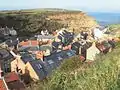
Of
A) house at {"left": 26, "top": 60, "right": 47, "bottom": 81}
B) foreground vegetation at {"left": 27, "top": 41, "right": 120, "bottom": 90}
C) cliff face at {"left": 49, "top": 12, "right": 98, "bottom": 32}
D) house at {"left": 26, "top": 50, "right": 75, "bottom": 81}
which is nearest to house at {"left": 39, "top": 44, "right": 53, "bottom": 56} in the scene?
house at {"left": 26, "top": 50, "right": 75, "bottom": 81}

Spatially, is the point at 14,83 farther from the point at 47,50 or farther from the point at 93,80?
the point at 47,50

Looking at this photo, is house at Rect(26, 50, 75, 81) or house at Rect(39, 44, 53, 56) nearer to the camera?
house at Rect(26, 50, 75, 81)

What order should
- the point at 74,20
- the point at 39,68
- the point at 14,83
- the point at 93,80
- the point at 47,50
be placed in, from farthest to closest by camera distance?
the point at 74,20, the point at 47,50, the point at 39,68, the point at 14,83, the point at 93,80

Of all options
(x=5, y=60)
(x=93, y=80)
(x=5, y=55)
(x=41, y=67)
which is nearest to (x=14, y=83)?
(x=41, y=67)

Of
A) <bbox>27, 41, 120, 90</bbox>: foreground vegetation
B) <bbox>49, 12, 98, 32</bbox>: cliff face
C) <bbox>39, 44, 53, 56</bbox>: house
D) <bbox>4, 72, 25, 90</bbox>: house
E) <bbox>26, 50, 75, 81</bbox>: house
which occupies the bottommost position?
<bbox>49, 12, 98, 32</bbox>: cliff face

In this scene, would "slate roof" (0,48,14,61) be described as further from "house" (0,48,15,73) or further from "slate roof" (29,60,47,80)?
"slate roof" (29,60,47,80)

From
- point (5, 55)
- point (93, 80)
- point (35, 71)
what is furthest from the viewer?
point (5, 55)

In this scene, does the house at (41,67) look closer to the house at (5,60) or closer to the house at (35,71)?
the house at (35,71)

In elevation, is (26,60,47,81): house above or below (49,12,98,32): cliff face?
above

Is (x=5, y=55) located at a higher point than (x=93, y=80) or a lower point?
lower

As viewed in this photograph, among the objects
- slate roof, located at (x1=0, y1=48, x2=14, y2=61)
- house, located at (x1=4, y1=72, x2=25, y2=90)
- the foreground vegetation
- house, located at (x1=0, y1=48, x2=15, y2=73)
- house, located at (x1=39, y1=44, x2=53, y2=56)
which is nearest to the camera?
the foreground vegetation

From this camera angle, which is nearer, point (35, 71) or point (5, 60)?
point (35, 71)

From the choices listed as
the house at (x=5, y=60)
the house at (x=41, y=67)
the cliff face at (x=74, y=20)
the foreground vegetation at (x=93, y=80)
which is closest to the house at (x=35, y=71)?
the house at (x=41, y=67)
